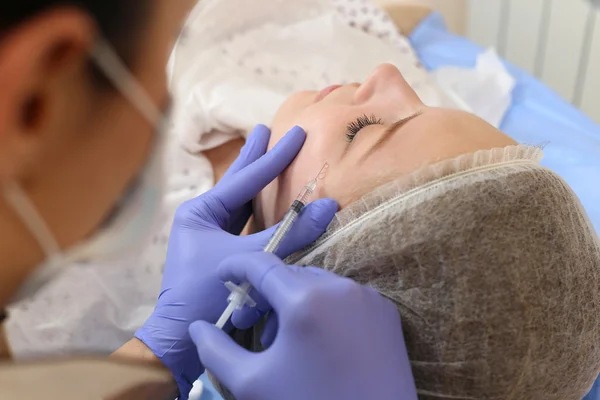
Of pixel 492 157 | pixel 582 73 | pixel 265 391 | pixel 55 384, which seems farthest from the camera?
pixel 582 73

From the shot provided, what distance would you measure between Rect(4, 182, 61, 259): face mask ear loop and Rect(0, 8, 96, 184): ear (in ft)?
0.04

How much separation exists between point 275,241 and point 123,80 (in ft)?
1.52

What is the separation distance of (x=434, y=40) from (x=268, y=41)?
2.13 ft

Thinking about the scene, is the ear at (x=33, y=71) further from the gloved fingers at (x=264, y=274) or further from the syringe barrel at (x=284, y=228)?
the syringe barrel at (x=284, y=228)

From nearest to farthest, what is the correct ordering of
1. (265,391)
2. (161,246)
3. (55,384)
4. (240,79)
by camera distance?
1. (55,384)
2. (265,391)
3. (161,246)
4. (240,79)

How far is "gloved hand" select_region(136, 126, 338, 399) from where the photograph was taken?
760mm

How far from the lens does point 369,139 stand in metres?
0.78

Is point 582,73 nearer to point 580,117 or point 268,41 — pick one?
point 580,117

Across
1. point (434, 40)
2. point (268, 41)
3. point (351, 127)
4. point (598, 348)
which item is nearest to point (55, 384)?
point (351, 127)

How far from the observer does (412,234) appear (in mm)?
671

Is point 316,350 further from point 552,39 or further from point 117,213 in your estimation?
point 552,39

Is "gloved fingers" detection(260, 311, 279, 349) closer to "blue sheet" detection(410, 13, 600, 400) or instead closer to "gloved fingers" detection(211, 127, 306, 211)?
"gloved fingers" detection(211, 127, 306, 211)

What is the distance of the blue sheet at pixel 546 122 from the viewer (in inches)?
48.9

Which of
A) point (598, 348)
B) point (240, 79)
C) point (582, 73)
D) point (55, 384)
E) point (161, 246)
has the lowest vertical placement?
point (582, 73)
